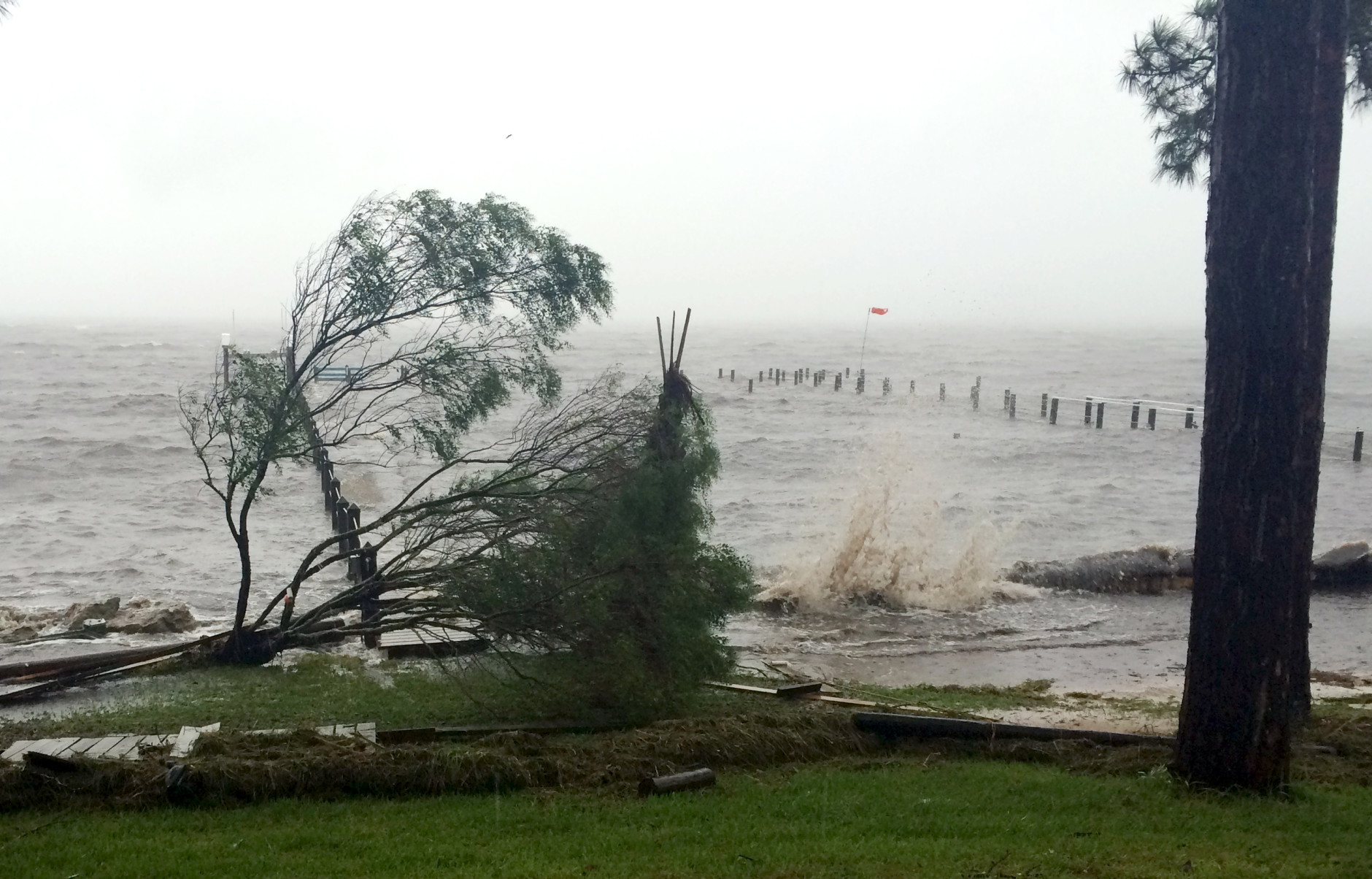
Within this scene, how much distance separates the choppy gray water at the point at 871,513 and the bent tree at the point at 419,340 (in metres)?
5.68

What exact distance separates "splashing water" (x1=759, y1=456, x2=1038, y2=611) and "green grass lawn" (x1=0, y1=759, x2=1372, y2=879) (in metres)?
12.8

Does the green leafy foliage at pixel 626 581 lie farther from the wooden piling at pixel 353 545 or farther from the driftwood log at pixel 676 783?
the wooden piling at pixel 353 545

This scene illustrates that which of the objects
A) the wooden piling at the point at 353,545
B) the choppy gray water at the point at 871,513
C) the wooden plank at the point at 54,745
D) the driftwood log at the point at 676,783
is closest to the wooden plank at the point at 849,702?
the driftwood log at the point at 676,783

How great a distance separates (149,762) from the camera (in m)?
7.12

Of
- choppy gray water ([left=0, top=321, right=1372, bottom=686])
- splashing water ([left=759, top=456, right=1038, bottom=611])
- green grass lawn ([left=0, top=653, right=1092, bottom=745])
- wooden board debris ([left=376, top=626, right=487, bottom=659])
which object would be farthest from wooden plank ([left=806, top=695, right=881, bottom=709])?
splashing water ([left=759, top=456, right=1038, bottom=611])

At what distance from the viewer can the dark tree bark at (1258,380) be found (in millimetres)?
6969

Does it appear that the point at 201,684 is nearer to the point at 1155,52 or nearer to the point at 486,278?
the point at 486,278

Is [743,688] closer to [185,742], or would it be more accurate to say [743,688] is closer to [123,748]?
[185,742]

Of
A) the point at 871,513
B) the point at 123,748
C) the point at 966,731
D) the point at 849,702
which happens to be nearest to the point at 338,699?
the point at 123,748

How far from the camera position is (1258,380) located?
7.03 metres

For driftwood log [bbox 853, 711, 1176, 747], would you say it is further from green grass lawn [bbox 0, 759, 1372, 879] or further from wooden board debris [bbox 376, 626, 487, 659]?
wooden board debris [bbox 376, 626, 487, 659]

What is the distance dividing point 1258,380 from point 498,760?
517 centimetres

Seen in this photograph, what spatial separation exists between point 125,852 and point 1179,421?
182 ft


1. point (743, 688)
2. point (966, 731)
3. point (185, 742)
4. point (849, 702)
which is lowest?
point (743, 688)
